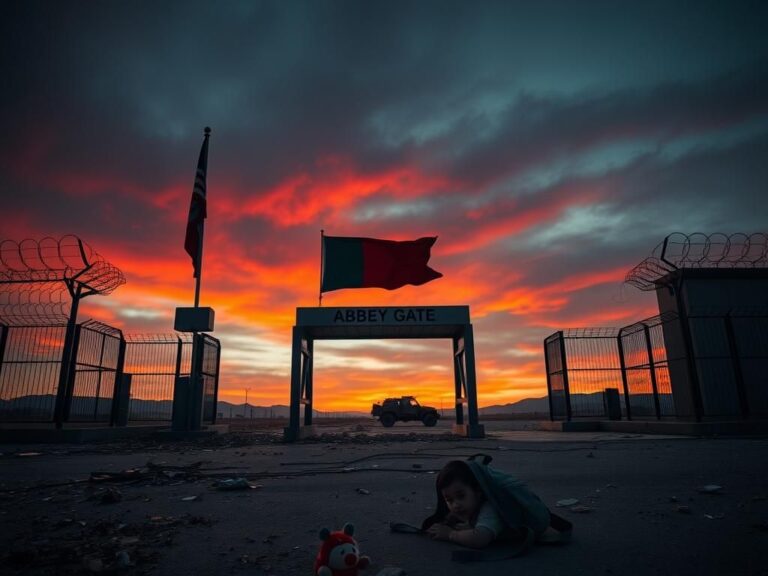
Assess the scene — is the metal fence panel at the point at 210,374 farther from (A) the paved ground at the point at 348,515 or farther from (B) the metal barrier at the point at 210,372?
(A) the paved ground at the point at 348,515

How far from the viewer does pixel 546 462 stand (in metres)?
6.97

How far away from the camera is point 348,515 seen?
378cm

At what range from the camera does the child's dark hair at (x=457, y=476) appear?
2791 millimetres

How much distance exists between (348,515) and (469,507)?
141cm

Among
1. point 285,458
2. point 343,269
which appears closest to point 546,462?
point 285,458

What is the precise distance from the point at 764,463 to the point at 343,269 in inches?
453

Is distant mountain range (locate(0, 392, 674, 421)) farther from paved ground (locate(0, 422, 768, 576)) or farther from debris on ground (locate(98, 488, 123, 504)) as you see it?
debris on ground (locate(98, 488, 123, 504))

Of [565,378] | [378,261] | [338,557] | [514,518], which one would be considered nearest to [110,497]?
[338,557]

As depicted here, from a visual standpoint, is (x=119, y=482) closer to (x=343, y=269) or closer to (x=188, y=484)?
(x=188, y=484)

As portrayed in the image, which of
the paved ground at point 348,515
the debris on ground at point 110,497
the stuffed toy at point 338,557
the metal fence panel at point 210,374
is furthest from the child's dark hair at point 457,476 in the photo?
the metal fence panel at point 210,374

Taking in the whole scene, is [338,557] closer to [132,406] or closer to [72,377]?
[72,377]

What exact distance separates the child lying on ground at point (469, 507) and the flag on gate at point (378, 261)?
12.2 meters

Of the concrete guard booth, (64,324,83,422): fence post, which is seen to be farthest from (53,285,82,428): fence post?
the concrete guard booth

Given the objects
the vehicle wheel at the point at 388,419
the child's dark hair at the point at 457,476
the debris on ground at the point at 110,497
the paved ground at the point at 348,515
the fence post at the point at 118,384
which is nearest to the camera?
the paved ground at the point at 348,515
